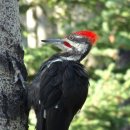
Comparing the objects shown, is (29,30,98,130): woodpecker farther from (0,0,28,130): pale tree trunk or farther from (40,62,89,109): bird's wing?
(0,0,28,130): pale tree trunk

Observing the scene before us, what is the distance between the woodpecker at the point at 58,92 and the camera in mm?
4930

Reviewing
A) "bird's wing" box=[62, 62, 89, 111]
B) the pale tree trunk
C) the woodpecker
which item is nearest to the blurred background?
the woodpecker

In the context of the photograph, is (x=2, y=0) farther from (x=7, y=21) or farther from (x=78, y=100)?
(x=78, y=100)

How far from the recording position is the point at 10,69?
4.89 meters

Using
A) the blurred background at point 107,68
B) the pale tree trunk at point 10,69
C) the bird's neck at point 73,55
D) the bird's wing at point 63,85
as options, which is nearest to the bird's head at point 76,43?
the bird's neck at point 73,55

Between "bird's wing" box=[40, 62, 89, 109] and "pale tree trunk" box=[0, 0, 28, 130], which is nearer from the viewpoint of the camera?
"pale tree trunk" box=[0, 0, 28, 130]

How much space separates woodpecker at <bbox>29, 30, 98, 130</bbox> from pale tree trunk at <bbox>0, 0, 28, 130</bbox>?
18 centimetres

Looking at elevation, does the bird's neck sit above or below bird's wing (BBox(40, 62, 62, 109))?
above

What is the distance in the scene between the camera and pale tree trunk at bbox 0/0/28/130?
472cm

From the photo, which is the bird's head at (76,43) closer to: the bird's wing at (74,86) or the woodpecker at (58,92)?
the woodpecker at (58,92)

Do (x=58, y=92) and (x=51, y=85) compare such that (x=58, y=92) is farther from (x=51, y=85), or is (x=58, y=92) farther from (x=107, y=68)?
(x=107, y=68)

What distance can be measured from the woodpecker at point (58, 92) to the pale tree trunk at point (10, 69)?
182mm

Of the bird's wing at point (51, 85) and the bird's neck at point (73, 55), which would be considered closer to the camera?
the bird's wing at point (51, 85)

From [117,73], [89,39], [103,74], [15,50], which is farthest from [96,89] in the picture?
[15,50]
